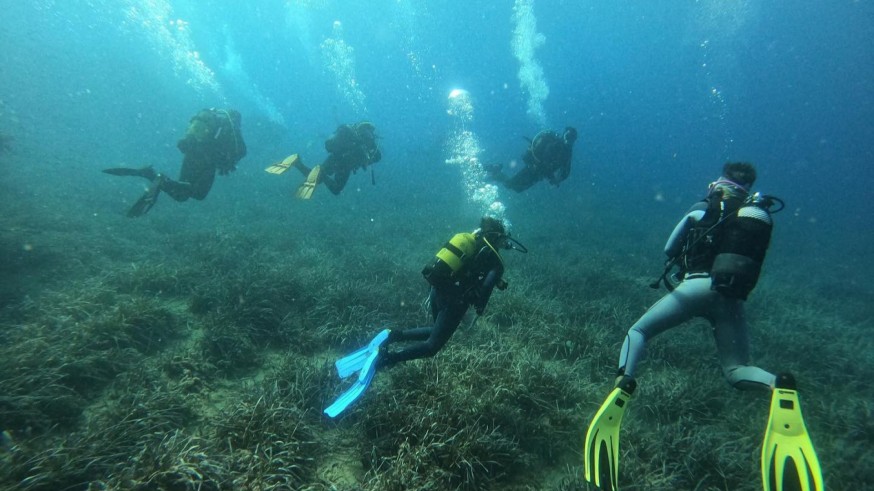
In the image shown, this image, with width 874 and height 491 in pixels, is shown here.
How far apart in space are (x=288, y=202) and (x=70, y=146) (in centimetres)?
1802

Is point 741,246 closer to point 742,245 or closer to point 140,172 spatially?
point 742,245

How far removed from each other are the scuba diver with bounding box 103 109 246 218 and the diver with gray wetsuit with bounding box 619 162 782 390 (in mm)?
9926

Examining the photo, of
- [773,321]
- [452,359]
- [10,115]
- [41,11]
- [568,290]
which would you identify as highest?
[41,11]

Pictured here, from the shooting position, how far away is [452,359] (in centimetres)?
516

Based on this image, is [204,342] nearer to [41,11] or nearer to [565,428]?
[565,428]

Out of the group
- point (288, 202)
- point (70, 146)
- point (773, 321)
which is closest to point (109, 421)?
point (773, 321)

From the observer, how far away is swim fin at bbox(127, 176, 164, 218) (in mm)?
7812

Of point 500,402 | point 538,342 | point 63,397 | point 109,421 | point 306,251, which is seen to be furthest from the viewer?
point 306,251

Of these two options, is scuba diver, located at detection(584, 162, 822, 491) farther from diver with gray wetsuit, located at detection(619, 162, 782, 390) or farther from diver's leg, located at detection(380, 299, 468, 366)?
diver's leg, located at detection(380, 299, 468, 366)

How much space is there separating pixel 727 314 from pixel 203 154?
35.6ft

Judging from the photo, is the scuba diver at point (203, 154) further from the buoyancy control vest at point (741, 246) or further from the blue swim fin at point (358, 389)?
the buoyancy control vest at point (741, 246)

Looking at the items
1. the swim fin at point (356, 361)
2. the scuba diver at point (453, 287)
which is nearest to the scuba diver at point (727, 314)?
the scuba diver at point (453, 287)

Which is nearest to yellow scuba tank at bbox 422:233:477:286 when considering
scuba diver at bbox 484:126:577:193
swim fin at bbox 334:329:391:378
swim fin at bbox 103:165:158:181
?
swim fin at bbox 334:329:391:378

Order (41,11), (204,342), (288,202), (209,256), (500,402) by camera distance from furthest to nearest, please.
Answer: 1. (41,11)
2. (288,202)
3. (209,256)
4. (204,342)
5. (500,402)
